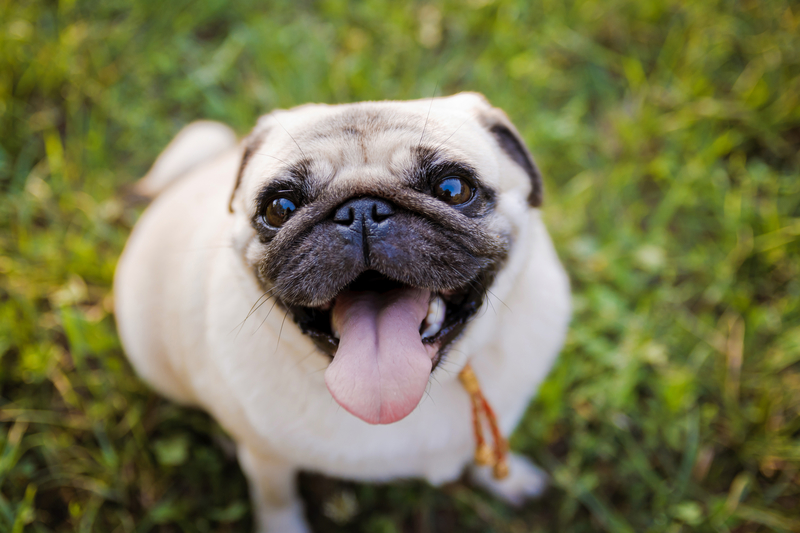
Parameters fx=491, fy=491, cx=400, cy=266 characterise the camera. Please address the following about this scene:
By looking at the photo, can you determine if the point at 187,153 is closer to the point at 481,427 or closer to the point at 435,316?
the point at 435,316

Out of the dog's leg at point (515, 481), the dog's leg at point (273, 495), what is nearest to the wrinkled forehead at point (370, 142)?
the dog's leg at point (273, 495)

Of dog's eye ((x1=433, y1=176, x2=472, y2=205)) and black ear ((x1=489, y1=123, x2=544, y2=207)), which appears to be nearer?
dog's eye ((x1=433, y1=176, x2=472, y2=205))

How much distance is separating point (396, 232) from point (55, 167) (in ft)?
11.1

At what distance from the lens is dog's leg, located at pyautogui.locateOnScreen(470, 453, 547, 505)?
Result: 2.89 m

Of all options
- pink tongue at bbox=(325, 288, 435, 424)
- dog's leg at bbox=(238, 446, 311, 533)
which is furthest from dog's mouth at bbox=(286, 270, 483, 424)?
dog's leg at bbox=(238, 446, 311, 533)

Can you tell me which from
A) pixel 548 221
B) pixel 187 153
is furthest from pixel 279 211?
pixel 548 221

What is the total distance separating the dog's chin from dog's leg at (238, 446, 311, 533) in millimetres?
887

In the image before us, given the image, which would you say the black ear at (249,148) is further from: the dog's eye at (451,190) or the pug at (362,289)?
the dog's eye at (451,190)

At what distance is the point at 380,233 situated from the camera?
1.65 m

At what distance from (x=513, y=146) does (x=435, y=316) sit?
84 cm

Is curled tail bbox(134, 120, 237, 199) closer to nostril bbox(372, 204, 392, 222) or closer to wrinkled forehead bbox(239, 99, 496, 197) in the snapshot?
wrinkled forehead bbox(239, 99, 496, 197)

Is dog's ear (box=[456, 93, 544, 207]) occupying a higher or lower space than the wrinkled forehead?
lower

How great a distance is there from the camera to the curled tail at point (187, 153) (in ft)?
11.1

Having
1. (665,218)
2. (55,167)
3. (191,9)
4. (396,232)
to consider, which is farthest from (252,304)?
(191,9)
